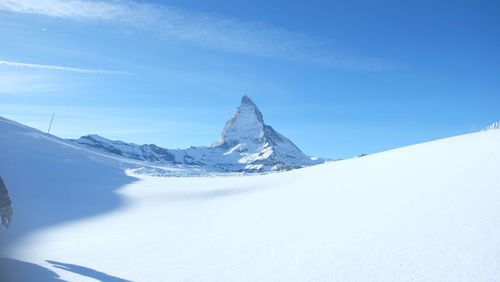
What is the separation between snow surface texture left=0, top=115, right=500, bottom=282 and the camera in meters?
8.67

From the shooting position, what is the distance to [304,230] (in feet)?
39.8

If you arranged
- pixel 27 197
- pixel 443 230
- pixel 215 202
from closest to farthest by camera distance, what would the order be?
pixel 443 230 < pixel 215 202 < pixel 27 197

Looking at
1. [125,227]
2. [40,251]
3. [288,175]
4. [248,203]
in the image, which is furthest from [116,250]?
[288,175]

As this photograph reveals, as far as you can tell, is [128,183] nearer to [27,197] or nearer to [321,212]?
[27,197]

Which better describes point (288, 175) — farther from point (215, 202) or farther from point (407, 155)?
point (407, 155)

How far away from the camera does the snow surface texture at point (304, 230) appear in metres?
8.67

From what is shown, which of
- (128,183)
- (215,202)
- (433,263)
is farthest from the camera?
(128,183)

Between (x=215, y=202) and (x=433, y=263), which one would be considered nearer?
(x=433, y=263)

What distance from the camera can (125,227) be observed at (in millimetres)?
16656

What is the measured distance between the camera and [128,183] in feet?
106

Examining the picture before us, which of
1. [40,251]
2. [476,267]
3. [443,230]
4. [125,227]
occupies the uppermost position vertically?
[443,230]

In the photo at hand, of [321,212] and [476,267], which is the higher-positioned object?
[321,212]

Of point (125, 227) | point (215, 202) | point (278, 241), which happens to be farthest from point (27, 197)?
point (278, 241)

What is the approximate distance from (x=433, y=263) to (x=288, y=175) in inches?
673
